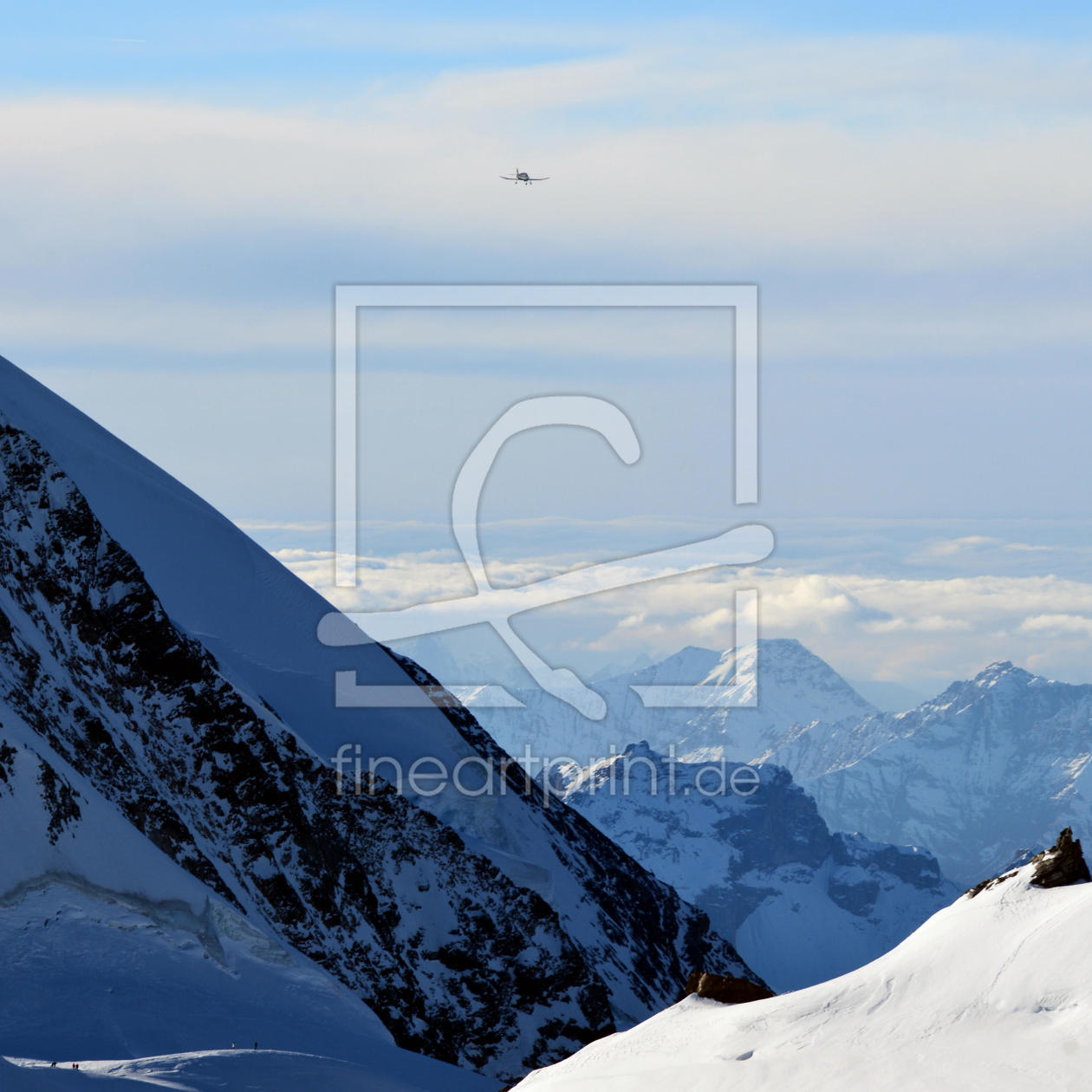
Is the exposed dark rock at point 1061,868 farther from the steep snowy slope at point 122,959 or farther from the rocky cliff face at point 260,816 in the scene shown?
the rocky cliff face at point 260,816

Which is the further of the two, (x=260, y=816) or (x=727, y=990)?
(x=260, y=816)

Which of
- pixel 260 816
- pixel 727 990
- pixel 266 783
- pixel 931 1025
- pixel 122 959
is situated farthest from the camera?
pixel 266 783

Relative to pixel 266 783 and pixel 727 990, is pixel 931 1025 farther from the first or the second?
pixel 266 783

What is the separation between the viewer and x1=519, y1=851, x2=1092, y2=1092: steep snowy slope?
88.7 ft

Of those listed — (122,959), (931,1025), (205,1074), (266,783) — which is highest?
(931,1025)

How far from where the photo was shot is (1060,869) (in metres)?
31.7

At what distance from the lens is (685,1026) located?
34656mm

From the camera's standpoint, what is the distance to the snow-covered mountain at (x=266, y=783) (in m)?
89.2

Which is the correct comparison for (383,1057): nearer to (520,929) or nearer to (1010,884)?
(1010,884)

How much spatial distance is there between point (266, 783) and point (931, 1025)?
289 feet

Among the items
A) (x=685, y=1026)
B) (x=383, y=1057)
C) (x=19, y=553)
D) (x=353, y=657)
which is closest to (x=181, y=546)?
(x=353, y=657)

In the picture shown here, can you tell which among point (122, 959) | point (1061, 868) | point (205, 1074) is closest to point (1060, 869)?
point (1061, 868)

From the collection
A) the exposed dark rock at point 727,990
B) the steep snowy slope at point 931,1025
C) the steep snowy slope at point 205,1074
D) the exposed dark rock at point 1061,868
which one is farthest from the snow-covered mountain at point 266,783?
the exposed dark rock at point 1061,868

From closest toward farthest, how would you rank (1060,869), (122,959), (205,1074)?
(1060,869) → (205,1074) → (122,959)
